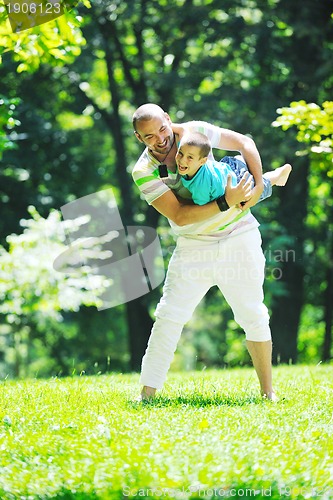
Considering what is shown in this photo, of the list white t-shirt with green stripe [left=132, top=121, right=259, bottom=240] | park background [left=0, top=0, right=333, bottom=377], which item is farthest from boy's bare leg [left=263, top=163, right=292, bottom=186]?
park background [left=0, top=0, right=333, bottom=377]

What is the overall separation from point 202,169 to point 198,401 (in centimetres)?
154

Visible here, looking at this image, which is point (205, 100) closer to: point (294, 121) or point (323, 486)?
point (294, 121)

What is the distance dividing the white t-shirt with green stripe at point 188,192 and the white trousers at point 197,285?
0.21ft

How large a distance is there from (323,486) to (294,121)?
4.68 metres

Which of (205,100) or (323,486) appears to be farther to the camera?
(205,100)

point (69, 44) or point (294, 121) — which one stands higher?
point (69, 44)

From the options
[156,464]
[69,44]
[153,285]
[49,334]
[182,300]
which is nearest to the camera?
[156,464]

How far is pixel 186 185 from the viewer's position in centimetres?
450

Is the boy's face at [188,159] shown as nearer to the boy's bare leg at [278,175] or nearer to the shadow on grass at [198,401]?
the boy's bare leg at [278,175]

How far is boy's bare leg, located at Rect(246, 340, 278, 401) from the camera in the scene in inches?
197

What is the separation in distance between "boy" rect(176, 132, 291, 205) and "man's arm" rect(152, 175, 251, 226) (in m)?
0.05

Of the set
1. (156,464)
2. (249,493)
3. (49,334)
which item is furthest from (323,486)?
(49,334)

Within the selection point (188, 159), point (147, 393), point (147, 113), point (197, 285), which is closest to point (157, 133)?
point (147, 113)

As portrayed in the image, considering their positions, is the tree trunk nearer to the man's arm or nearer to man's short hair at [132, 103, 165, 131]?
the man's arm
